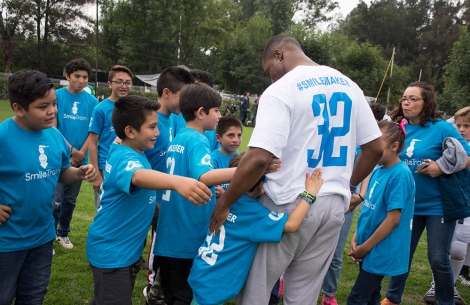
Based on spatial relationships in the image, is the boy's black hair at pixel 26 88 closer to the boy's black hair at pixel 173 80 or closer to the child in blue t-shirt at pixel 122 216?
the child in blue t-shirt at pixel 122 216

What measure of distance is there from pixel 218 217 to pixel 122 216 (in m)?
0.75

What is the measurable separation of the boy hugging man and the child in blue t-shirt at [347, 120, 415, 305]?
1.34 metres

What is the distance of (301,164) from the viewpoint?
2303mm

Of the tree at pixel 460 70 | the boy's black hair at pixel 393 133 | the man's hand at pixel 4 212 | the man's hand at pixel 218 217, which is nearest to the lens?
the man's hand at pixel 218 217

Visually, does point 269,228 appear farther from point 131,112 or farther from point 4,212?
point 4,212

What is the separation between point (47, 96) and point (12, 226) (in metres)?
0.96

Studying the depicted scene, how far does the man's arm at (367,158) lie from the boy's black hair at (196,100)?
1180 mm

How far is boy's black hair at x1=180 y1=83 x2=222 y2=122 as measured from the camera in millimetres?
3062

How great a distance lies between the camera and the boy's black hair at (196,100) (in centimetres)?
306

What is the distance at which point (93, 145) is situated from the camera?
452 cm

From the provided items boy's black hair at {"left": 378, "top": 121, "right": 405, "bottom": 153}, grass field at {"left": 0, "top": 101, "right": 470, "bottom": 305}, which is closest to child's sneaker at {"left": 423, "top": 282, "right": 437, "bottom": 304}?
grass field at {"left": 0, "top": 101, "right": 470, "bottom": 305}

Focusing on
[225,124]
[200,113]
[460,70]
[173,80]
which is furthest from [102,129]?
[460,70]

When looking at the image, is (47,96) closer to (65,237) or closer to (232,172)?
(232,172)

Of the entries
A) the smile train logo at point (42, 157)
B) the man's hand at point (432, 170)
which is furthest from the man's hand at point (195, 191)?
the man's hand at point (432, 170)
